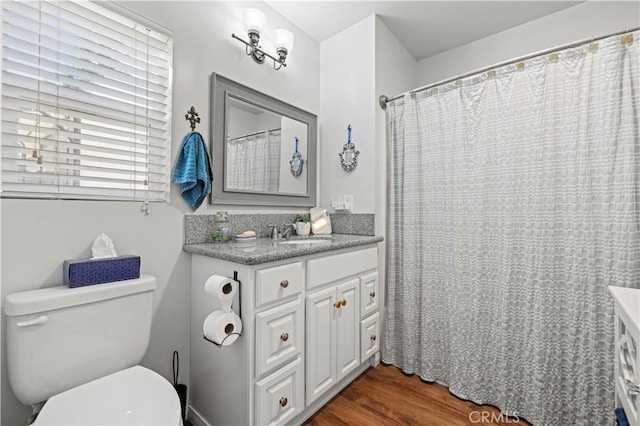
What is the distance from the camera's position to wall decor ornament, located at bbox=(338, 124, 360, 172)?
84.6 inches

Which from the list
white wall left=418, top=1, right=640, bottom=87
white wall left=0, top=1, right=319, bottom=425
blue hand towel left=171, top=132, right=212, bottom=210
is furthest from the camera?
white wall left=418, top=1, right=640, bottom=87

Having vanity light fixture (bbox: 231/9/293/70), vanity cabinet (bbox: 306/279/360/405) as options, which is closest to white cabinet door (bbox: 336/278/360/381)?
vanity cabinet (bbox: 306/279/360/405)

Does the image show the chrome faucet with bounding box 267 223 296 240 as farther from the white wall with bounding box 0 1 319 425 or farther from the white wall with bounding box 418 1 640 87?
the white wall with bounding box 418 1 640 87

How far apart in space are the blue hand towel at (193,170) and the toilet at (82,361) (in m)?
0.53

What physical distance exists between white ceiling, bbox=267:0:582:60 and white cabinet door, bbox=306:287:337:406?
189cm

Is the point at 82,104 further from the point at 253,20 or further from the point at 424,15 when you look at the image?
the point at 424,15

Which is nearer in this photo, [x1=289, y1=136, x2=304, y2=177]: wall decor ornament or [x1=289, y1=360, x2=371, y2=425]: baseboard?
[x1=289, y1=360, x2=371, y2=425]: baseboard

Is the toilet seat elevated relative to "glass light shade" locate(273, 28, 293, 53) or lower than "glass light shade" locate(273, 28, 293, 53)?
lower

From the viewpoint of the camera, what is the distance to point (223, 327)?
115 centimetres

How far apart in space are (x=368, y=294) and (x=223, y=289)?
1068 millimetres

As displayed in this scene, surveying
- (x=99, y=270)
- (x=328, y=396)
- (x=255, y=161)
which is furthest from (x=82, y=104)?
(x=328, y=396)

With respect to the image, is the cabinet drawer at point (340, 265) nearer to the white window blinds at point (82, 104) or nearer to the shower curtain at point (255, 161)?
the shower curtain at point (255, 161)

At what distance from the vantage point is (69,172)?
117 cm

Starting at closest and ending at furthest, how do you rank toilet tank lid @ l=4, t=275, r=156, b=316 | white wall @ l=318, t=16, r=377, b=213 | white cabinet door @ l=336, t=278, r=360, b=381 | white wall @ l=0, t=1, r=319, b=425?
toilet tank lid @ l=4, t=275, r=156, b=316
white wall @ l=0, t=1, r=319, b=425
white cabinet door @ l=336, t=278, r=360, b=381
white wall @ l=318, t=16, r=377, b=213
